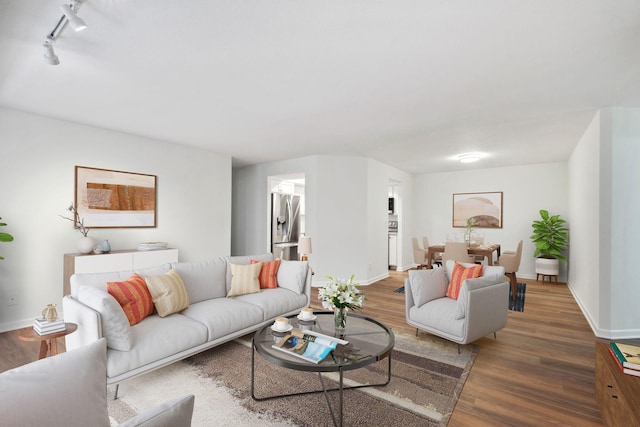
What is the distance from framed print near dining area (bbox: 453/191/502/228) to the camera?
7164 millimetres

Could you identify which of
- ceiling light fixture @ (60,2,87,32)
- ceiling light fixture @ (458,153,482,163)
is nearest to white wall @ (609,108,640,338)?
ceiling light fixture @ (458,153,482,163)

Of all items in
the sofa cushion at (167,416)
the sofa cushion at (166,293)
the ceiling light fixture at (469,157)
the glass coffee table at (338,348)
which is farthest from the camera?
the ceiling light fixture at (469,157)

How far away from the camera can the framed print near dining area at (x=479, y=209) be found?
7.16 m

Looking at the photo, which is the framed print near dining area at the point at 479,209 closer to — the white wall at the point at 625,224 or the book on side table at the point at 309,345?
the white wall at the point at 625,224

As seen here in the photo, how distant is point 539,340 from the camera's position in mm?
3316

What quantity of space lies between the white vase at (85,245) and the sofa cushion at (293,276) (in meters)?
2.37

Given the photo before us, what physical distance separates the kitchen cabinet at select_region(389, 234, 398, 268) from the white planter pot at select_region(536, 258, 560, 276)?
9.61ft

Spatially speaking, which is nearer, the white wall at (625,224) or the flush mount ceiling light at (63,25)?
the flush mount ceiling light at (63,25)

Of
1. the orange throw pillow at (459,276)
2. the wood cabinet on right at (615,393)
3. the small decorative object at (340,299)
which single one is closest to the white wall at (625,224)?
the orange throw pillow at (459,276)

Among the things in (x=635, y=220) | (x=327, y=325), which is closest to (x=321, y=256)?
(x=327, y=325)

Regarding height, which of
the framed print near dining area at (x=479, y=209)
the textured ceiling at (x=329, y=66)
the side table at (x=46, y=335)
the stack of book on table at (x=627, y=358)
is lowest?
the stack of book on table at (x=627, y=358)

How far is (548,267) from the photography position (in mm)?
6129

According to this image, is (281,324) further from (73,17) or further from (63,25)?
(63,25)

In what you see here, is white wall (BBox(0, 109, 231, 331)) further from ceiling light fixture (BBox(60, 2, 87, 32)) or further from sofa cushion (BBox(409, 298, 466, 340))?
sofa cushion (BBox(409, 298, 466, 340))
